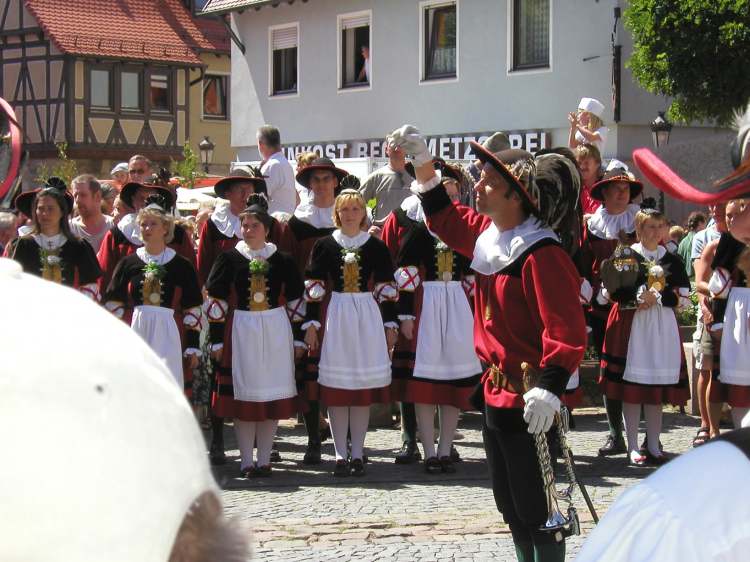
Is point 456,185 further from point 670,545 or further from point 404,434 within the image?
point 670,545

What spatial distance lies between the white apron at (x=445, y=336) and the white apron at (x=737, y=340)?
1557 mm

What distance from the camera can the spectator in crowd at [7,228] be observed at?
356 inches

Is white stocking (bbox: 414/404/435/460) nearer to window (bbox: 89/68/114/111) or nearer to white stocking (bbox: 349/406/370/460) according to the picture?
white stocking (bbox: 349/406/370/460)

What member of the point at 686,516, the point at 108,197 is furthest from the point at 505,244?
the point at 108,197

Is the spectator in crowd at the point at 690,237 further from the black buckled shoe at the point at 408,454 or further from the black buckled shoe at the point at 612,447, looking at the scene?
the black buckled shoe at the point at 408,454

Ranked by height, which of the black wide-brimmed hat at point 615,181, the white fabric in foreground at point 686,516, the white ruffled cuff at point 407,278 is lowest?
the white fabric in foreground at point 686,516

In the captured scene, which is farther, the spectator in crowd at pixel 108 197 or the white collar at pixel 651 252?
the spectator in crowd at pixel 108 197

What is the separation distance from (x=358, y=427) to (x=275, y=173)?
315 cm

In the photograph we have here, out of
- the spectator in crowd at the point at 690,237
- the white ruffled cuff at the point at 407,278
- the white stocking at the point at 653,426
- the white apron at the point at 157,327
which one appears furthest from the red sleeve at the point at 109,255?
the spectator in crowd at the point at 690,237

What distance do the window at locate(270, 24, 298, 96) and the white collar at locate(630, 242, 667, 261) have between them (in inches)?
831

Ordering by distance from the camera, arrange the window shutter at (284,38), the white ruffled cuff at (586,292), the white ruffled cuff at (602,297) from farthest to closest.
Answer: the window shutter at (284,38), the white ruffled cuff at (602,297), the white ruffled cuff at (586,292)

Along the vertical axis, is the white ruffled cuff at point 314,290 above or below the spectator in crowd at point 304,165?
below

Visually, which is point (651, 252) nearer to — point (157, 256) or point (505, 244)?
point (157, 256)

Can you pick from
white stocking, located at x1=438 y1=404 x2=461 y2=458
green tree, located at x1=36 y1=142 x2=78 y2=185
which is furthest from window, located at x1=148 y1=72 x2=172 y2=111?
white stocking, located at x1=438 y1=404 x2=461 y2=458
